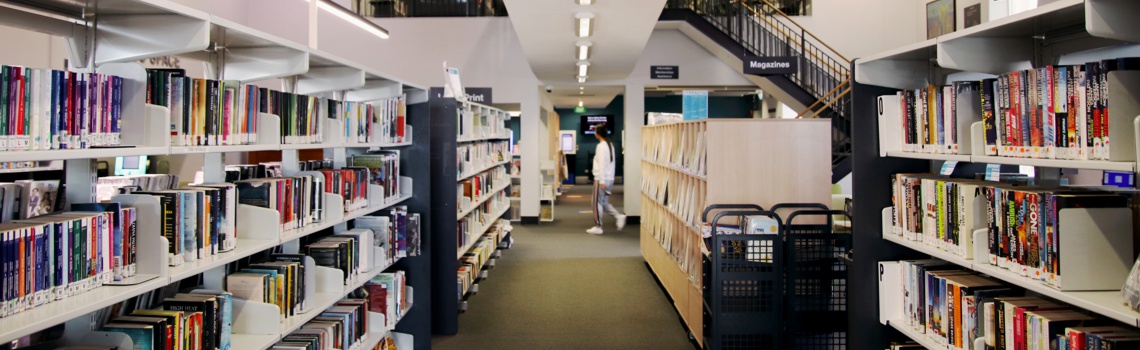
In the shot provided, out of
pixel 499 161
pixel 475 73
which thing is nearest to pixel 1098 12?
pixel 499 161

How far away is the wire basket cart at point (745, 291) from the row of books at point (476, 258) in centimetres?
235

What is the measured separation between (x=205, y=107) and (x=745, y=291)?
300cm

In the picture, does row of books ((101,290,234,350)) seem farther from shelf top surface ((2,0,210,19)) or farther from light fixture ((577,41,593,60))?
light fixture ((577,41,593,60))

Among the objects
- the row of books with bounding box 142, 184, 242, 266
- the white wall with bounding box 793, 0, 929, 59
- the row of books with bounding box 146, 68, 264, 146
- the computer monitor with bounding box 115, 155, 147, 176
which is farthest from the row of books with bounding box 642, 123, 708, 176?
the white wall with bounding box 793, 0, 929, 59

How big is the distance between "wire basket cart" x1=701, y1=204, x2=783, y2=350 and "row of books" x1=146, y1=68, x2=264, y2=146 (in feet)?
8.34

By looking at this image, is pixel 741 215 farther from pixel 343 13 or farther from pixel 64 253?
pixel 343 13

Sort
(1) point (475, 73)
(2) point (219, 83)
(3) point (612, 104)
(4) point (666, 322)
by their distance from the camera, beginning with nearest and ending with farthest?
(2) point (219, 83) → (4) point (666, 322) → (1) point (475, 73) → (3) point (612, 104)

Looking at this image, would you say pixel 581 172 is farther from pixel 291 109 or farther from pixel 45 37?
pixel 291 109

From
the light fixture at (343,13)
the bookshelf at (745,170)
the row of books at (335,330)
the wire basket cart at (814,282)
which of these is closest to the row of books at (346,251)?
the row of books at (335,330)

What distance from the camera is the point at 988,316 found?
7.47ft

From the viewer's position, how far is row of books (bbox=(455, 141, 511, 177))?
6.48m

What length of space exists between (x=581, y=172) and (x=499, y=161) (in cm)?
1471

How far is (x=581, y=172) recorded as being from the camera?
24.0 meters

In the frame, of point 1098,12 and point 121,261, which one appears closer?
point 1098,12
